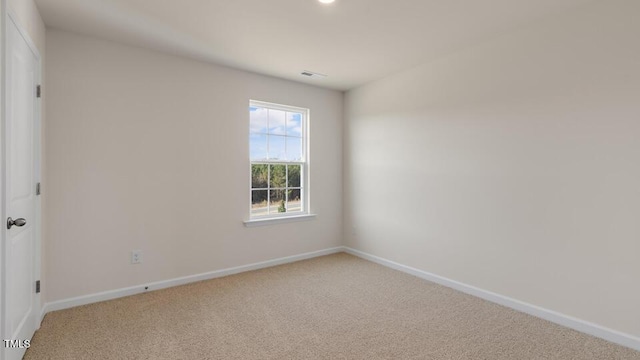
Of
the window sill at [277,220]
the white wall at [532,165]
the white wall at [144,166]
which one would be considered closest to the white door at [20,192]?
the white wall at [144,166]

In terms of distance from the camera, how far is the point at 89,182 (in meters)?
2.91

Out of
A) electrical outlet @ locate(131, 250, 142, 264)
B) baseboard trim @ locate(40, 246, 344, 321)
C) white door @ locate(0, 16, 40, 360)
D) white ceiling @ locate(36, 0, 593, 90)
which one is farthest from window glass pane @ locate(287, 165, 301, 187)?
white door @ locate(0, 16, 40, 360)

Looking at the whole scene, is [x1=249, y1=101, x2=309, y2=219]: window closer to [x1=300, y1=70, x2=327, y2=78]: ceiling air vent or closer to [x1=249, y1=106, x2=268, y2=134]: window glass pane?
[x1=249, y1=106, x2=268, y2=134]: window glass pane

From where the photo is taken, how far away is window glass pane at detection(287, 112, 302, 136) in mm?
4379

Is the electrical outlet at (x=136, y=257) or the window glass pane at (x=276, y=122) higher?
the window glass pane at (x=276, y=122)


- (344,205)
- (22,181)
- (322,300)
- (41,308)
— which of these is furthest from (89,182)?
(344,205)

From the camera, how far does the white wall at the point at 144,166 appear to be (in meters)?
2.80

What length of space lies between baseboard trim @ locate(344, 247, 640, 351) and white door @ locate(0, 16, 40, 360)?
3.48 metres

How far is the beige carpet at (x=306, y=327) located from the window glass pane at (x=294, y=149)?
1771 millimetres

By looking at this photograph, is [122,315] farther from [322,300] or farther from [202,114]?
[202,114]

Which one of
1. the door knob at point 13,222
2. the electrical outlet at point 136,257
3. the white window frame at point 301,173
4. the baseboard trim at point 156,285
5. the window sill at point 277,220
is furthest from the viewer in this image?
the white window frame at point 301,173

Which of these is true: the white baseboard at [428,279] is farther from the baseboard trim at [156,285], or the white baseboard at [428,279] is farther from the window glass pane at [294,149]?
the window glass pane at [294,149]

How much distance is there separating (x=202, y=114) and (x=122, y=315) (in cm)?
210

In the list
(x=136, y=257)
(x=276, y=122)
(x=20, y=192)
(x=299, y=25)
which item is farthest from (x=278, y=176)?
(x=20, y=192)
